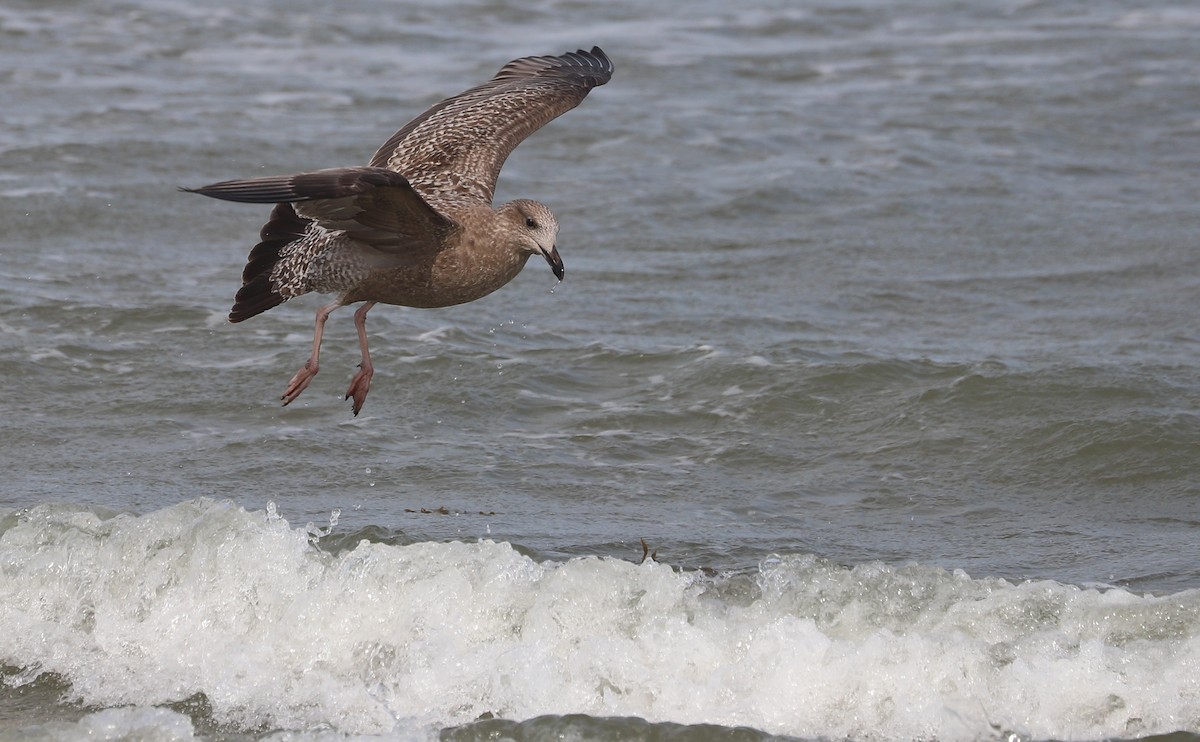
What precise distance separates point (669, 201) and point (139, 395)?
4.77m

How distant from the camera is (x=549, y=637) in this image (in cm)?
594

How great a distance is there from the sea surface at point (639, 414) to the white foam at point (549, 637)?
2 cm

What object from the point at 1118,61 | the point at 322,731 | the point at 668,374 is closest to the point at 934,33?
the point at 1118,61

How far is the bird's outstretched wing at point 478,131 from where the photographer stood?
717cm

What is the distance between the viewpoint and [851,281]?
10898 mm

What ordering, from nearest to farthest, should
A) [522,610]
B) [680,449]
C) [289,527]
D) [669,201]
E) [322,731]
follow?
1. [322,731]
2. [522,610]
3. [289,527]
4. [680,449]
5. [669,201]

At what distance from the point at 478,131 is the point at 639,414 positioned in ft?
6.16

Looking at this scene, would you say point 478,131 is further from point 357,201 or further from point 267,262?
point 357,201

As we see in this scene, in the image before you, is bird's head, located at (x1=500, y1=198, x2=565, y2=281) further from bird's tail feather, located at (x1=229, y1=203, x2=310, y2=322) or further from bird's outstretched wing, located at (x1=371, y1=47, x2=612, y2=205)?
bird's tail feather, located at (x1=229, y1=203, x2=310, y2=322)

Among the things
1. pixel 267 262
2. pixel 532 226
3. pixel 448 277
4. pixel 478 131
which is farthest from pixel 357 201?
pixel 478 131

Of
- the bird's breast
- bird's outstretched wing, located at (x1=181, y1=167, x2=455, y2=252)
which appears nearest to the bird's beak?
the bird's breast

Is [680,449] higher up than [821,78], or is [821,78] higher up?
[821,78]

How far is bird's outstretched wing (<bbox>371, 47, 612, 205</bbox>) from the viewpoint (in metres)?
7.17

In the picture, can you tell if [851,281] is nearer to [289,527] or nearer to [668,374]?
[668,374]
